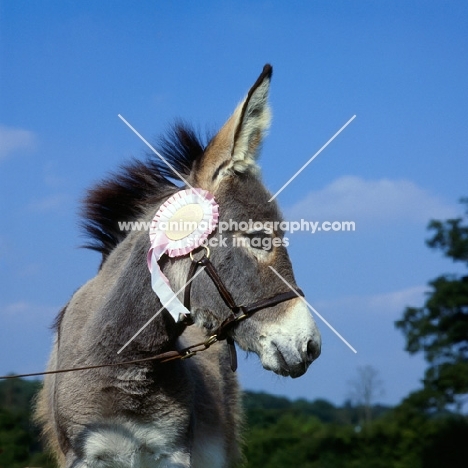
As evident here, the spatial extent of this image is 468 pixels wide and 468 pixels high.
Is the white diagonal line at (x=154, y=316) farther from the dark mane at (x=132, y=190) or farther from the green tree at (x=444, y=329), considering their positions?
the green tree at (x=444, y=329)

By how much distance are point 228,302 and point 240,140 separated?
0.98m

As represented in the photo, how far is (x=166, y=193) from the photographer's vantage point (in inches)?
198

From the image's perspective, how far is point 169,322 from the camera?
14.9 ft

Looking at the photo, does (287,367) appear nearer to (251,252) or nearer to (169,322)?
(251,252)

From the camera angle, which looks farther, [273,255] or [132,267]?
[132,267]

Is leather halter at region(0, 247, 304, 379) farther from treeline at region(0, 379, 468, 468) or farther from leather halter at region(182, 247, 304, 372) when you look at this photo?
treeline at region(0, 379, 468, 468)

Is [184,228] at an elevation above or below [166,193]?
below

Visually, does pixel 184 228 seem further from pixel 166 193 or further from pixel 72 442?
pixel 72 442

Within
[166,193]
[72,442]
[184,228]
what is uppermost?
[166,193]

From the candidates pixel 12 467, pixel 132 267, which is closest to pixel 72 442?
pixel 132 267

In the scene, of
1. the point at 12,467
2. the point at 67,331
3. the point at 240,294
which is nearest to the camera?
the point at 240,294

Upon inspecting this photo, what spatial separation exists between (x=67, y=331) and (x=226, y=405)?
6.32 ft

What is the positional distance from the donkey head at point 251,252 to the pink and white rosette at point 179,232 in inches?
2.7

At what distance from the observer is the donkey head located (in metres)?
4.00
